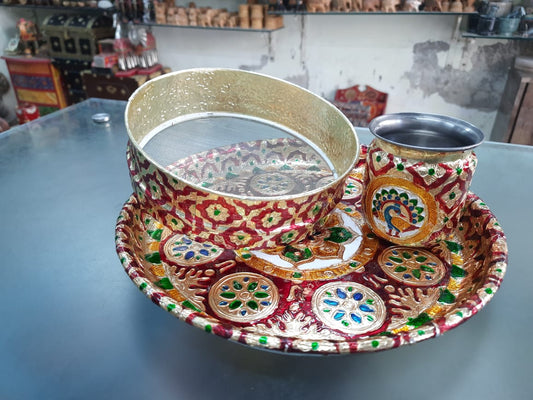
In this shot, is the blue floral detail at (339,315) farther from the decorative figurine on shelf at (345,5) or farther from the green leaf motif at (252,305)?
the decorative figurine on shelf at (345,5)

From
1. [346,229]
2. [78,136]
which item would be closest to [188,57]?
[78,136]

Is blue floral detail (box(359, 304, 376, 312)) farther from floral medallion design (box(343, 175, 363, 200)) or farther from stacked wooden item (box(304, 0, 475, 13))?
stacked wooden item (box(304, 0, 475, 13))

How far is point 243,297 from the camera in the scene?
1.45ft

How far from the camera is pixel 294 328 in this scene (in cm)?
41

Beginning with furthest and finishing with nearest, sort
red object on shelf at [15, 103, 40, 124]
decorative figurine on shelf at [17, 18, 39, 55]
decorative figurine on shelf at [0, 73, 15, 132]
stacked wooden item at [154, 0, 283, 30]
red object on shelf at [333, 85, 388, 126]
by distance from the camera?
decorative figurine on shelf at [0, 73, 15, 132] < decorative figurine on shelf at [17, 18, 39, 55] < red object on shelf at [15, 103, 40, 124] < red object on shelf at [333, 85, 388, 126] < stacked wooden item at [154, 0, 283, 30]

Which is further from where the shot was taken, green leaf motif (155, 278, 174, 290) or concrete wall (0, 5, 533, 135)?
concrete wall (0, 5, 533, 135)

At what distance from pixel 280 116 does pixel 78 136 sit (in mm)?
518

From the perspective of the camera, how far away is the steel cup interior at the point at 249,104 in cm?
61

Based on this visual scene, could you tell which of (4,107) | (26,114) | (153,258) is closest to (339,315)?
(153,258)

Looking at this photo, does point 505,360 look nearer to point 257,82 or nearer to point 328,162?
point 328,162

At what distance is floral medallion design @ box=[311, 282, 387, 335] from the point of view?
417 millimetres

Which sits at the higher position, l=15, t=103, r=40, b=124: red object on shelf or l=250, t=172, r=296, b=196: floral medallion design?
l=250, t=172, r=296, b=196: floral medallion design

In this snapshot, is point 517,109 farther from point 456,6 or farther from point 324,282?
point 324,282

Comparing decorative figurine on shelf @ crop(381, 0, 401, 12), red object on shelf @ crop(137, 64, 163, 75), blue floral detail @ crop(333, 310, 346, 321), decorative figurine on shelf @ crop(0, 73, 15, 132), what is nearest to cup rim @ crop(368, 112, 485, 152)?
blue floral detail @ crop(333, 310, 346, 321)
